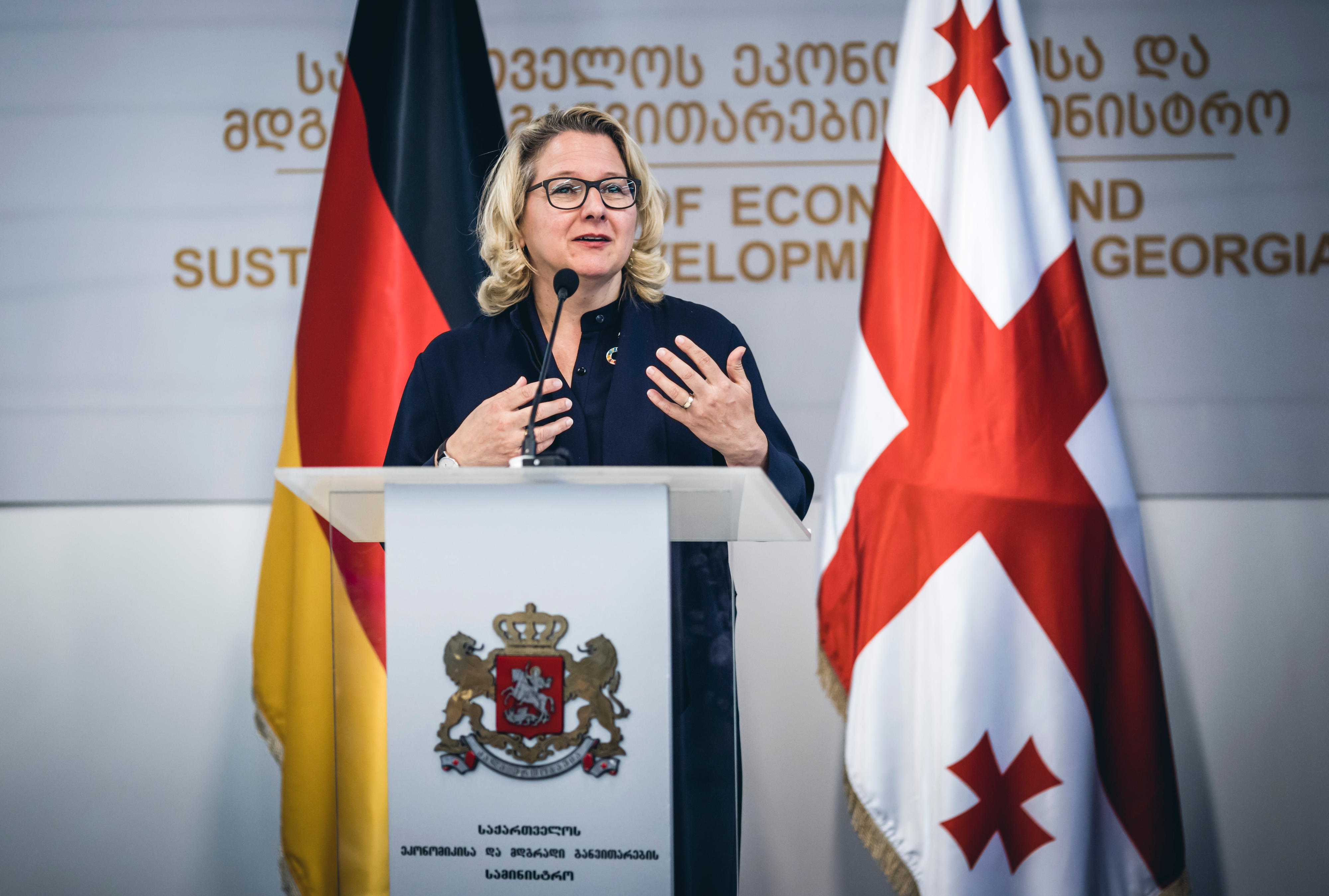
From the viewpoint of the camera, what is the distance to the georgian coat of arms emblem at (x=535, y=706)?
81cm

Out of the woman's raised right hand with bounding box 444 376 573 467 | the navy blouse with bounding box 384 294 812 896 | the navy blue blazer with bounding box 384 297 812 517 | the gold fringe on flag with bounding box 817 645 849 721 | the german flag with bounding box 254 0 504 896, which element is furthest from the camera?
the german flag with bounding box 254 0 504 896

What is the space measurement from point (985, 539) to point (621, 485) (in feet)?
3.71

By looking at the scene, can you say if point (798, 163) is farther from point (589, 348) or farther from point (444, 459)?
point (444, 459)

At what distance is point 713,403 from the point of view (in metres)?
1.14

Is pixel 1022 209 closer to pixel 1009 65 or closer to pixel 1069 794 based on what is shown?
pixel 1009 65

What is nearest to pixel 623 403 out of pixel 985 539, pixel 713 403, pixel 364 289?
pixel 713 403

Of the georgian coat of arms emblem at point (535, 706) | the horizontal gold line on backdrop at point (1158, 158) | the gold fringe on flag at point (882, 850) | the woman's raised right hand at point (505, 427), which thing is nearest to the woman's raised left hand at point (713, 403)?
the woman's raised right hand at point (505, 427)

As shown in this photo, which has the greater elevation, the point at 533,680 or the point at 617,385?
the point at 617,385

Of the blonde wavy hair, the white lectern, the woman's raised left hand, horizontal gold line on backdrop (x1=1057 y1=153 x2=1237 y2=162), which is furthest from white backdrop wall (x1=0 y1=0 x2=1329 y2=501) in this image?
the white lectern

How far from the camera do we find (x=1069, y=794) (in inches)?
65.6

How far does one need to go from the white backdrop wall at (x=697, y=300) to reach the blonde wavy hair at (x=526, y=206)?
760mm

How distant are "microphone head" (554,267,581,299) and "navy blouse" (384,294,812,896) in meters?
0.17

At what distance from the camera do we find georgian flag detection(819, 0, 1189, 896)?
5.56 feet

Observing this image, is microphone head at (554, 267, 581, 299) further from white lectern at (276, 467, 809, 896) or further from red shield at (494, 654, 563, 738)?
red shield at (494, 654, 563, 738)
